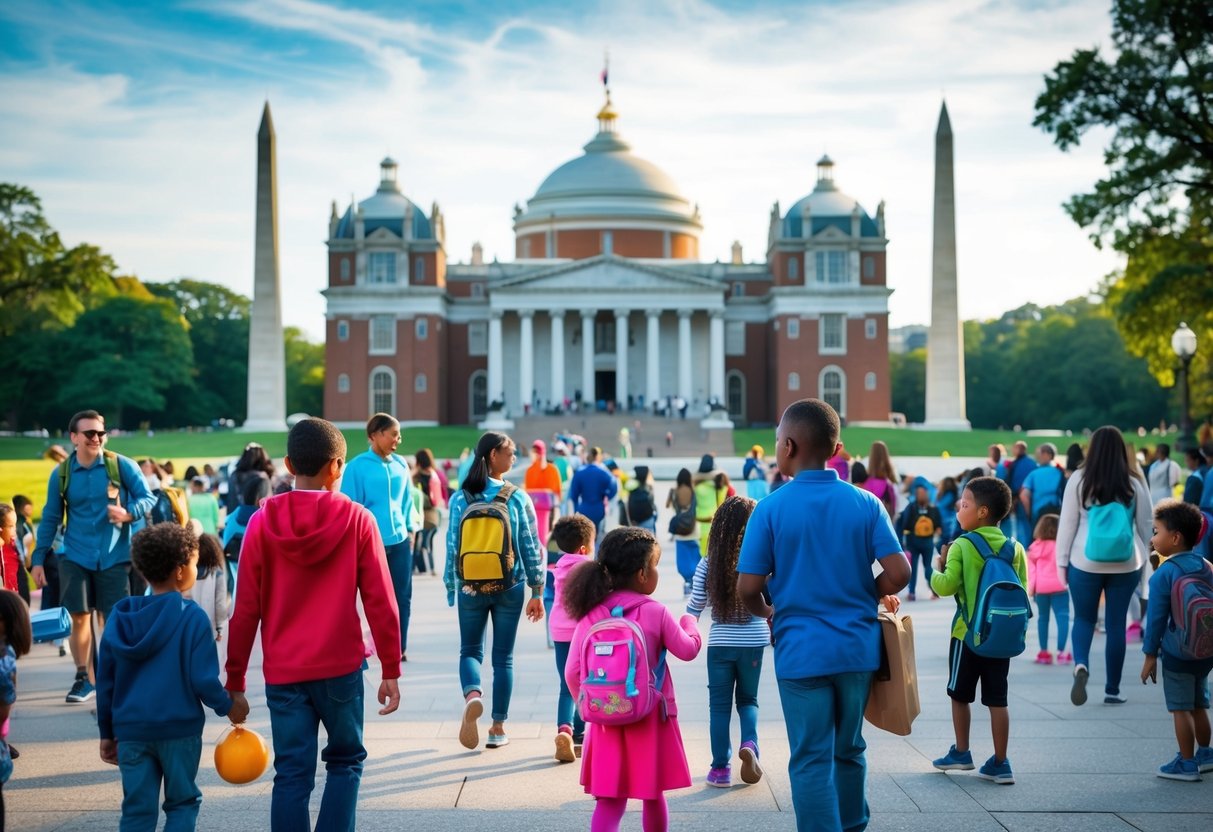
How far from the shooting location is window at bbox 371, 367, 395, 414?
231 feet

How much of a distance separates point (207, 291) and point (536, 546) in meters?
89.4

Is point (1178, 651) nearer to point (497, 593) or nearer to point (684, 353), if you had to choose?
point (497, 593)

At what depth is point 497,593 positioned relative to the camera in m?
7.73

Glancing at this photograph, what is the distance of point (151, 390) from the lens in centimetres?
7675

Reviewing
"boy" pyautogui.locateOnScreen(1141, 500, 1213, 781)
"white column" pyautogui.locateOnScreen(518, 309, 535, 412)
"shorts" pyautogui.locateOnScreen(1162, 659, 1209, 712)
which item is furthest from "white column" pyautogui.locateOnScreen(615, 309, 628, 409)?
"shorts" pyautogui.locateOnScreen(1162, 659, 1209, 712)

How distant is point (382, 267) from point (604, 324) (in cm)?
1380

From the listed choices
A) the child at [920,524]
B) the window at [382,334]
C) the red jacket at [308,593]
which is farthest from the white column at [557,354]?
the red jacket at [308,593]

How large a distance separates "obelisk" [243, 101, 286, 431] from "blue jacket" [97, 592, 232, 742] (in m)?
56.2

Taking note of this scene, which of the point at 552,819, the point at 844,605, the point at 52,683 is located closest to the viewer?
the point at 844,605

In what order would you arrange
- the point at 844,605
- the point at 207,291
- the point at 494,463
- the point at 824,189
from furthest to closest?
the point at 207,291
the point at 824,189
the point at 494,463
the point at 844,605

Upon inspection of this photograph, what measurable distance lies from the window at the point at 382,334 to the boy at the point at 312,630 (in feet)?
217

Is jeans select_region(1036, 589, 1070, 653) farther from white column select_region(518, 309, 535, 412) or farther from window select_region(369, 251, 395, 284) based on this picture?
window select_region(369, 251, 395, 284)

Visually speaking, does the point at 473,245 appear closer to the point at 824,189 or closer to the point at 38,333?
the point at 824,189

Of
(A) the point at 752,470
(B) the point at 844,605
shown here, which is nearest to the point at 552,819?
(B) the point at 844,605
